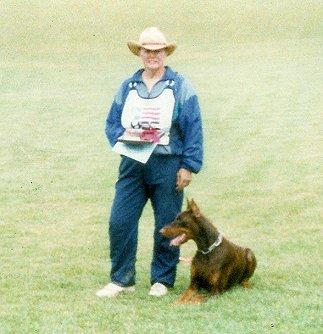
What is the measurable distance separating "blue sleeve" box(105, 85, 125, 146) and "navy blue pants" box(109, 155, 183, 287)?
0.18 metres

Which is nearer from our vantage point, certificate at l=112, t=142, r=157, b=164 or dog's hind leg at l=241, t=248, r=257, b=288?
certificate at l=112, t=142, r=157, b=164

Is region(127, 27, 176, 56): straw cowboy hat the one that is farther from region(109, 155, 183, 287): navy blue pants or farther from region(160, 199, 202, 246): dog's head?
region(160, 199, 202, 246): dog's head

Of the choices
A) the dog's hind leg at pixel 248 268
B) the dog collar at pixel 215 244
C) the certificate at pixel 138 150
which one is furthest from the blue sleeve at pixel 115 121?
the dog's hind leg at pixel 248 268

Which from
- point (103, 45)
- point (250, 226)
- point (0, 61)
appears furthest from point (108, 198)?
point (103, 45)

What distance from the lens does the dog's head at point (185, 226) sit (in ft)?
19.2

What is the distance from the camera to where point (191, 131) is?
232 inches

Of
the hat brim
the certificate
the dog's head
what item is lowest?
the dog's head

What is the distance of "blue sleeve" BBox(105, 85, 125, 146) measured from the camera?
5.99 meters

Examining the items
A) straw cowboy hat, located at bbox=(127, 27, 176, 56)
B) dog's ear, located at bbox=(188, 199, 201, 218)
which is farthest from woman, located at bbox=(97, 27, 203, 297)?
dog's ear, located at bbox=(188, 199, 201, 218)

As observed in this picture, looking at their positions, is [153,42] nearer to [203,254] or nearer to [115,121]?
[115,121]

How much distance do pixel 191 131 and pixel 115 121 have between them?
56 centimetres

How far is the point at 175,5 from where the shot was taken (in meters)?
37.4

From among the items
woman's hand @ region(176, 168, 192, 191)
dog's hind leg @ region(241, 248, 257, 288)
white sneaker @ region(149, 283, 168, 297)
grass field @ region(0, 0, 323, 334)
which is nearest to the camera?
grass field @ region(0, 0, 323, 334)

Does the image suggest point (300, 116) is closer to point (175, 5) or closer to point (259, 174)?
point (259, 174)
